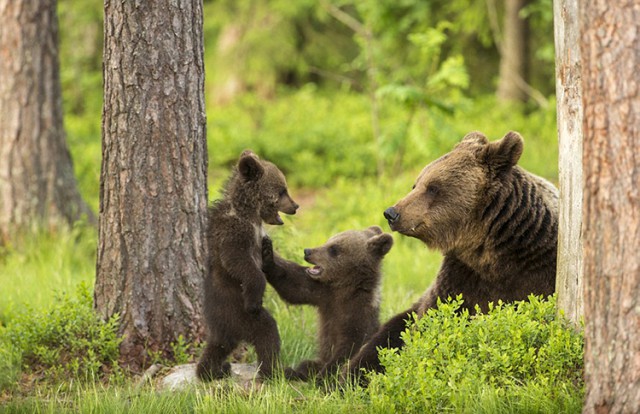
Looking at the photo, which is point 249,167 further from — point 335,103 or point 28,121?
point 335,103

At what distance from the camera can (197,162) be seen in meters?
6.17

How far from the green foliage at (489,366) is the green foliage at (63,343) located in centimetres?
211

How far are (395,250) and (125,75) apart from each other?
5.09 m

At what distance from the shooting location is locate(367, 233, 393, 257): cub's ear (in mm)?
6226

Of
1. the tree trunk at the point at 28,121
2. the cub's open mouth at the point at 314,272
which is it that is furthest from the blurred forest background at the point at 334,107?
the cub's open mouth at the point at 314,272

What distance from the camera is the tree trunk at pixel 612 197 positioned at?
359 centimetres

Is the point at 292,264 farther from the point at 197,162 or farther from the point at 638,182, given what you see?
the point at 638,182

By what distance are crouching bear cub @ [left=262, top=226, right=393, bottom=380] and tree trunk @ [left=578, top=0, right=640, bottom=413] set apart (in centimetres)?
251

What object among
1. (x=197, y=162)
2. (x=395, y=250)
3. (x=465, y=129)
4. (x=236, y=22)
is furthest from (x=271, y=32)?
(x=197, y=162)

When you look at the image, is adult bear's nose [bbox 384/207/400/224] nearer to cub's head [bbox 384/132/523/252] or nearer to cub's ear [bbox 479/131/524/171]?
cub's head [bbox 384/132/523/252]

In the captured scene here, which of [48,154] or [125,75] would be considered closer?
[125,75]

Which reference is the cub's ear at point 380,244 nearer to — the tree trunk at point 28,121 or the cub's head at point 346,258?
the cub's head at point 346,258

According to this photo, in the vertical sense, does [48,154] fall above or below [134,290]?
above

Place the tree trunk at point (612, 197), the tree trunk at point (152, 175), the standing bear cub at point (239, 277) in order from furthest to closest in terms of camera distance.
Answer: the tree trunk at point (152, 175), the standing bear cub at point (239, 277), the tree trunk at point (612, 197)
